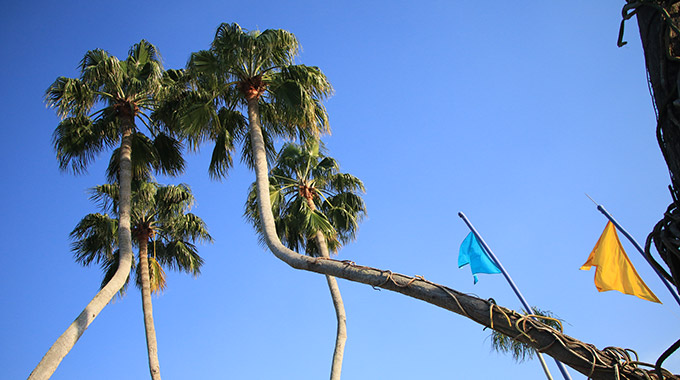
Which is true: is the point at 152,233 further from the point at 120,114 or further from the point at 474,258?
the point at 474,258

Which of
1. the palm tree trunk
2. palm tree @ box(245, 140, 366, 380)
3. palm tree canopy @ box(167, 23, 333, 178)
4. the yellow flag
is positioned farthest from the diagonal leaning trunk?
the yellow flag

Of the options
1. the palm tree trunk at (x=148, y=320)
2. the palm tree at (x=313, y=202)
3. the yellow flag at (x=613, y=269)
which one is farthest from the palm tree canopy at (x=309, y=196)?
the yellow flag at (x=613, y=269)

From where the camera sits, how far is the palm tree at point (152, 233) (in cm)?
1758

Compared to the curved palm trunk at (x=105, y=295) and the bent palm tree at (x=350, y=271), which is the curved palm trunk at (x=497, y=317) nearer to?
the bent palm tree at (x=350, y=271)

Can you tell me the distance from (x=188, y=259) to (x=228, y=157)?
28.2ft

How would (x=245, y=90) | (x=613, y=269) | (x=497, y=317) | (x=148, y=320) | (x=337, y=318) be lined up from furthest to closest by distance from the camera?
(x=148, y=320) < (x=337, y=318) < (x=245, y=90) < (x=613, y=269) < (x=497, y=317)

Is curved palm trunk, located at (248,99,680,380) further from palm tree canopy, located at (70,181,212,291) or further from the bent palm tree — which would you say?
palm tree canopy, located at (70,181,212,291)

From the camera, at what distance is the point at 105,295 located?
10.7 m

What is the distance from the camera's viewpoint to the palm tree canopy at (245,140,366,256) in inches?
607

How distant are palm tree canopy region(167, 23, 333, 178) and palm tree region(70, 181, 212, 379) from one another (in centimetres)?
631

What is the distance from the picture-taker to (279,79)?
10930 mm

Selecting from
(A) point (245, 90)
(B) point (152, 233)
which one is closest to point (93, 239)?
(B) point (152, 233)

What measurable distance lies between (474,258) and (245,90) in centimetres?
578

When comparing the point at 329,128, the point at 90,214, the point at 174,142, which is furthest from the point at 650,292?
the point at 90,214
